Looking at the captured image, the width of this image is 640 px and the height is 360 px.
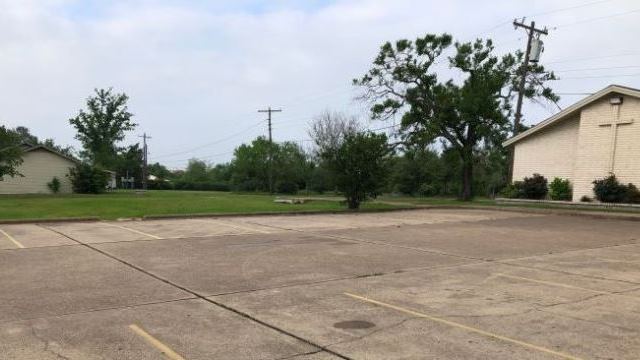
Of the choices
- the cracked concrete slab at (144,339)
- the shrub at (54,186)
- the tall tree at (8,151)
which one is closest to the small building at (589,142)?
the cracked concrete slab at (144,339)

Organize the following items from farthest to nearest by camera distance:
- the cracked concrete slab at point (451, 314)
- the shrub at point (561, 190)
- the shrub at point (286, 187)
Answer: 1. the shrub at point (286, 187)
2. the shrub at point (561, 190)
3. the cracked concrete slab at point (451, 314)

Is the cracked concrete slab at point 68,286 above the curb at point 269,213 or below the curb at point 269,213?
below

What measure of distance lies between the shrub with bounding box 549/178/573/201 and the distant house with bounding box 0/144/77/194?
39.5 metres

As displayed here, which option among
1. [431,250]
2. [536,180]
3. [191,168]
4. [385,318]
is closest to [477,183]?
[536,180]

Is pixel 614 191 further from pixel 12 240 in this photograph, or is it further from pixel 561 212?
pixel 12 240

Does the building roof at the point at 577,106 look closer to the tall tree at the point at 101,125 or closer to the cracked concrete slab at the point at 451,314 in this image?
the cracked concrete slab at the point at 451,314

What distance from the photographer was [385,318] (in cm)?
667

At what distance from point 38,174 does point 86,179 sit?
3.80 m

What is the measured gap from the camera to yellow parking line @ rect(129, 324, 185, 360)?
17.5 feet

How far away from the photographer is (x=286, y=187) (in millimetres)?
68812

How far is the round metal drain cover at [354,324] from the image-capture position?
6.29 metres

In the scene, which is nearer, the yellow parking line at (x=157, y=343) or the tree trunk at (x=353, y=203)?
the yellow parking line at (x=157, y=343)

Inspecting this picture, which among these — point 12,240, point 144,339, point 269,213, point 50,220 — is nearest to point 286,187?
point 269,213

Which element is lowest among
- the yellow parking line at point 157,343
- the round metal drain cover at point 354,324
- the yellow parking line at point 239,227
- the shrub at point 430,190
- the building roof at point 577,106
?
the yellow parking line at point 157,343
